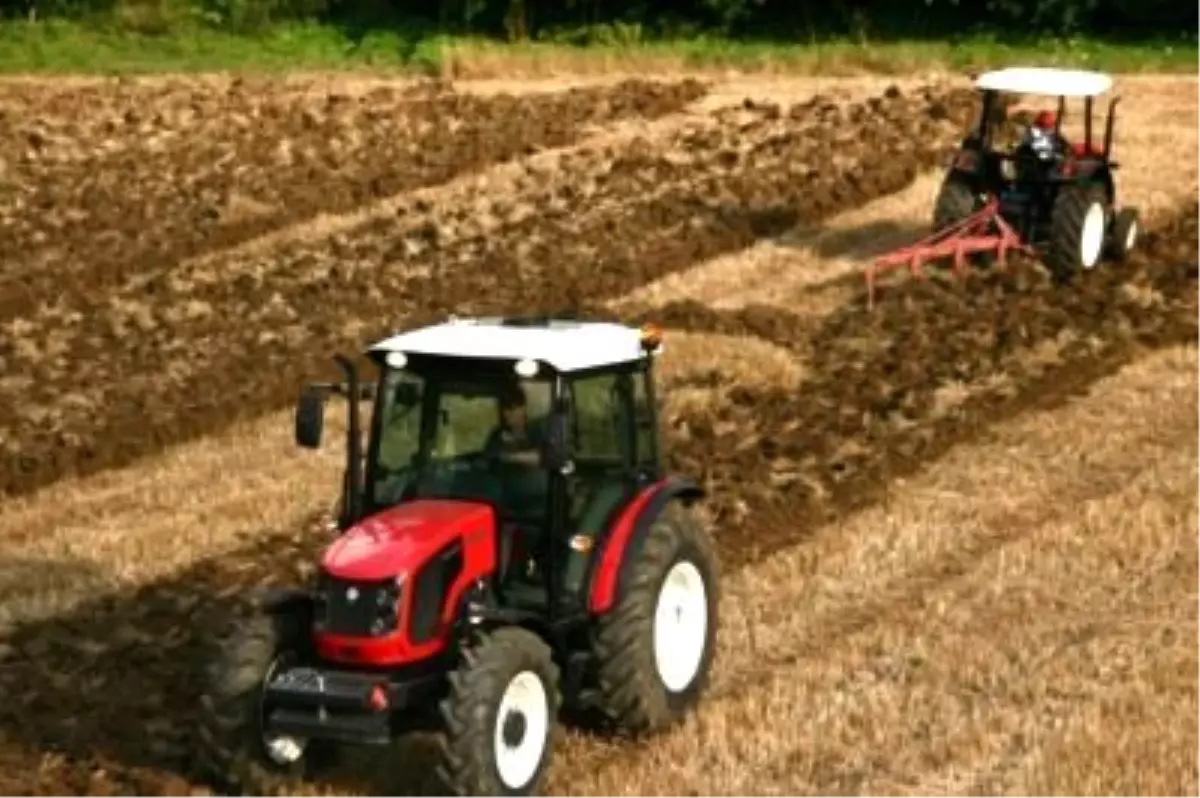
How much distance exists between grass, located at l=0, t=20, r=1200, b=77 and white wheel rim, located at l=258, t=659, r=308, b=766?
26173 mm

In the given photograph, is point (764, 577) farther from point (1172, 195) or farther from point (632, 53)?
point (632, 53)

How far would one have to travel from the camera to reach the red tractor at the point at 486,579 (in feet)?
29.9

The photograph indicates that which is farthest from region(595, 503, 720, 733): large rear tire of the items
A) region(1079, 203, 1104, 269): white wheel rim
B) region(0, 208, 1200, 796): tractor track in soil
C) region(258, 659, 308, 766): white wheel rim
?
region(1079, 203, 1104, 269): white wheel rim

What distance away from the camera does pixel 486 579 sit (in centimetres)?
960

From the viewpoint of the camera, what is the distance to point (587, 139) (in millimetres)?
28875

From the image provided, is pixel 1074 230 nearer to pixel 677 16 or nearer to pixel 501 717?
pixel 501 717

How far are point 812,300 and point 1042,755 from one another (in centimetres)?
1051

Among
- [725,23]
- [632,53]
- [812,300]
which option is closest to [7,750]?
[812,300]

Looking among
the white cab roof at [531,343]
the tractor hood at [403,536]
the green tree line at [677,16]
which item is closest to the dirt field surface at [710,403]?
the tractor hood at [403,536]

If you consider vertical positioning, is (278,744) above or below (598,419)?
below

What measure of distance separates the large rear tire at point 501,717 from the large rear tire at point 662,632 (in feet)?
1.50

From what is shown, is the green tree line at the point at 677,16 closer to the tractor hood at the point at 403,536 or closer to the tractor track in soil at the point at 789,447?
the tractor track in soil at the point at 789,447

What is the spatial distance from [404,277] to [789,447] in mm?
6900

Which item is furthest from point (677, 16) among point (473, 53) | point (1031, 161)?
point (1031, 161)
